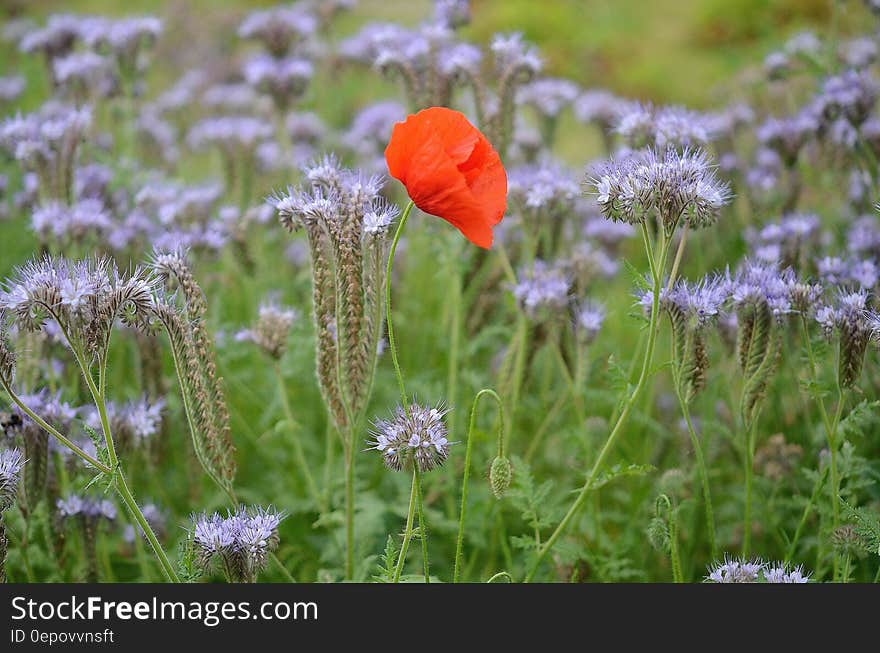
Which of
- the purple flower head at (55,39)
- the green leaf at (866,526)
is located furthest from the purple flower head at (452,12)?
the green leaf at (866,526)

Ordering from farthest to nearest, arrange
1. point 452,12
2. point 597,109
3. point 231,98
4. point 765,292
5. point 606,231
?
1. point 231,98
2. point 597,109
3. point 606,231
4. point 452,12
5. point 765,292

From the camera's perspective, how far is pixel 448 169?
1.89 metres

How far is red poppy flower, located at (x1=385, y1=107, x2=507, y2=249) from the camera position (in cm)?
190

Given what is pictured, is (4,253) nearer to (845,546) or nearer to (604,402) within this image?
(604,402)

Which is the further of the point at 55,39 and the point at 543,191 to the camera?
the point at 55,39

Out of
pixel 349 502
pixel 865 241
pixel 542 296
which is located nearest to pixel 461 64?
pixel 542 296

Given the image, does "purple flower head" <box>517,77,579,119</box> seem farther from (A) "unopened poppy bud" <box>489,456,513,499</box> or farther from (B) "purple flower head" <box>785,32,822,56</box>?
(A) "unopened poppy bud" <box>489,456,513,499</box>

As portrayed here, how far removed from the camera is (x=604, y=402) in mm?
3867

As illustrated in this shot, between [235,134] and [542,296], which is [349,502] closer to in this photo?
[542,296]

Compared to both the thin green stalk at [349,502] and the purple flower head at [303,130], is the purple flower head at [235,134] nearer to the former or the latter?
the purple flower head at [303,130]

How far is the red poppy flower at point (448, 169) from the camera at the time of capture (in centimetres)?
190

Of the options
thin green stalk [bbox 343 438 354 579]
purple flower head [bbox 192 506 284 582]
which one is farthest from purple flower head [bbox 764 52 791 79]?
purple flower head [bbox 192 506 284 582]
